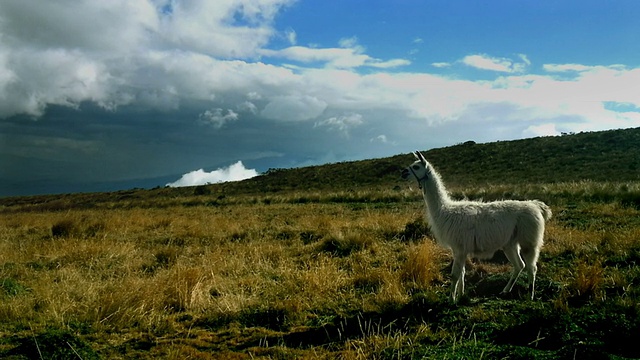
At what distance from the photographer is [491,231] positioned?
7273 mm

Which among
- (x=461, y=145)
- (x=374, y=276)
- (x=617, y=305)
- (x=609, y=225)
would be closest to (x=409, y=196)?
(x=609, y=225)

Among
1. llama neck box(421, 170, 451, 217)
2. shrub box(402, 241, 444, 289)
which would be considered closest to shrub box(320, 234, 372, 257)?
shrub box(402, 241, 444, 289)

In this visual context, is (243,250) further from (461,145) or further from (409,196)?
(461,145)

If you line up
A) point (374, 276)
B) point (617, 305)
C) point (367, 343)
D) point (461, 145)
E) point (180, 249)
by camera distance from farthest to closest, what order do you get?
point (461, 145) < point (180, 249) < point (374, 276) < point (617, 305) < point (367, 343)

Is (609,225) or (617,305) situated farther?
(609,225)

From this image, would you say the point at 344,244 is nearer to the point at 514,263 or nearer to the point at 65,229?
the point at 514,263

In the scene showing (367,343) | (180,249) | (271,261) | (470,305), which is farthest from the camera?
(180,249)

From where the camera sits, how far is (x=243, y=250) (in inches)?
410

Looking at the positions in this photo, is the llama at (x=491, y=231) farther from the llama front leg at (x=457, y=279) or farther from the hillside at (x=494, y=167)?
the hillside at (x=494, y=167)

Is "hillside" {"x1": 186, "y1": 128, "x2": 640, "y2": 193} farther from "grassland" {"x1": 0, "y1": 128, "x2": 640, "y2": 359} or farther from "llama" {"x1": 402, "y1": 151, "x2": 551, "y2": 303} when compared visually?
"llama" {"x1": 402, "y1": 151, "x2": 551, "y2": 303}

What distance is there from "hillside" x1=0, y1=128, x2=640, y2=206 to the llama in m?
23.9

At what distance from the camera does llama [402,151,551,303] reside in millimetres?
7262

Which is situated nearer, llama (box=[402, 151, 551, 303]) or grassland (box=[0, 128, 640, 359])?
grassland (box=[0, 128, 640, 359])

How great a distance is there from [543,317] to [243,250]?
21.3ft
